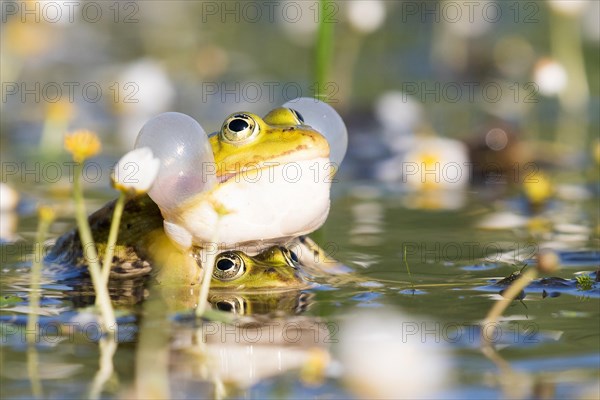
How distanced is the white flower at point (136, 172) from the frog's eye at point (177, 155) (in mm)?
242

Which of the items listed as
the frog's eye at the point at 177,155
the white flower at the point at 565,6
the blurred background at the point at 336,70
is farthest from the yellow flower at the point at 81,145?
the white flower at the point at 565,6

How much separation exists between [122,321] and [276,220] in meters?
0.66

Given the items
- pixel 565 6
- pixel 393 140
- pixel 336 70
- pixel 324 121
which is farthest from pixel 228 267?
pixel 336 70

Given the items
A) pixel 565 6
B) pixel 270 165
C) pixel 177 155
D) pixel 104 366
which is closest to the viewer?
pixel 104 366

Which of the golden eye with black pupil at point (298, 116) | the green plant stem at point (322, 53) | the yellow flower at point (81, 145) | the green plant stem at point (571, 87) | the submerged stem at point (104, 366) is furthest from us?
the green plant stem at point (571, 87)

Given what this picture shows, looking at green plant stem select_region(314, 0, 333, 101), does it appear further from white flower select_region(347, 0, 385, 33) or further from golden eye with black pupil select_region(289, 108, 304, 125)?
white flower select_region(347, 0, 385, 33)

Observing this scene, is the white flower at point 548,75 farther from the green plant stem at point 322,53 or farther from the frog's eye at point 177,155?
the frog's eye at point 177,155

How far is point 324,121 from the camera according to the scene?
14.5ft

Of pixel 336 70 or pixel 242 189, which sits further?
pixel 336 70

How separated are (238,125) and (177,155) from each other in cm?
32

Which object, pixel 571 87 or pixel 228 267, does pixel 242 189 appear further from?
pixel 571 87

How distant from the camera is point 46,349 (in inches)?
140

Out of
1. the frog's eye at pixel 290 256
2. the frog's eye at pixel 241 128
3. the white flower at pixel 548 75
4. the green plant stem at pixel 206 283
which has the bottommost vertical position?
the frog's eye at pixel 290 256

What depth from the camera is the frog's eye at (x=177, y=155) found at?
3946 millimetres
